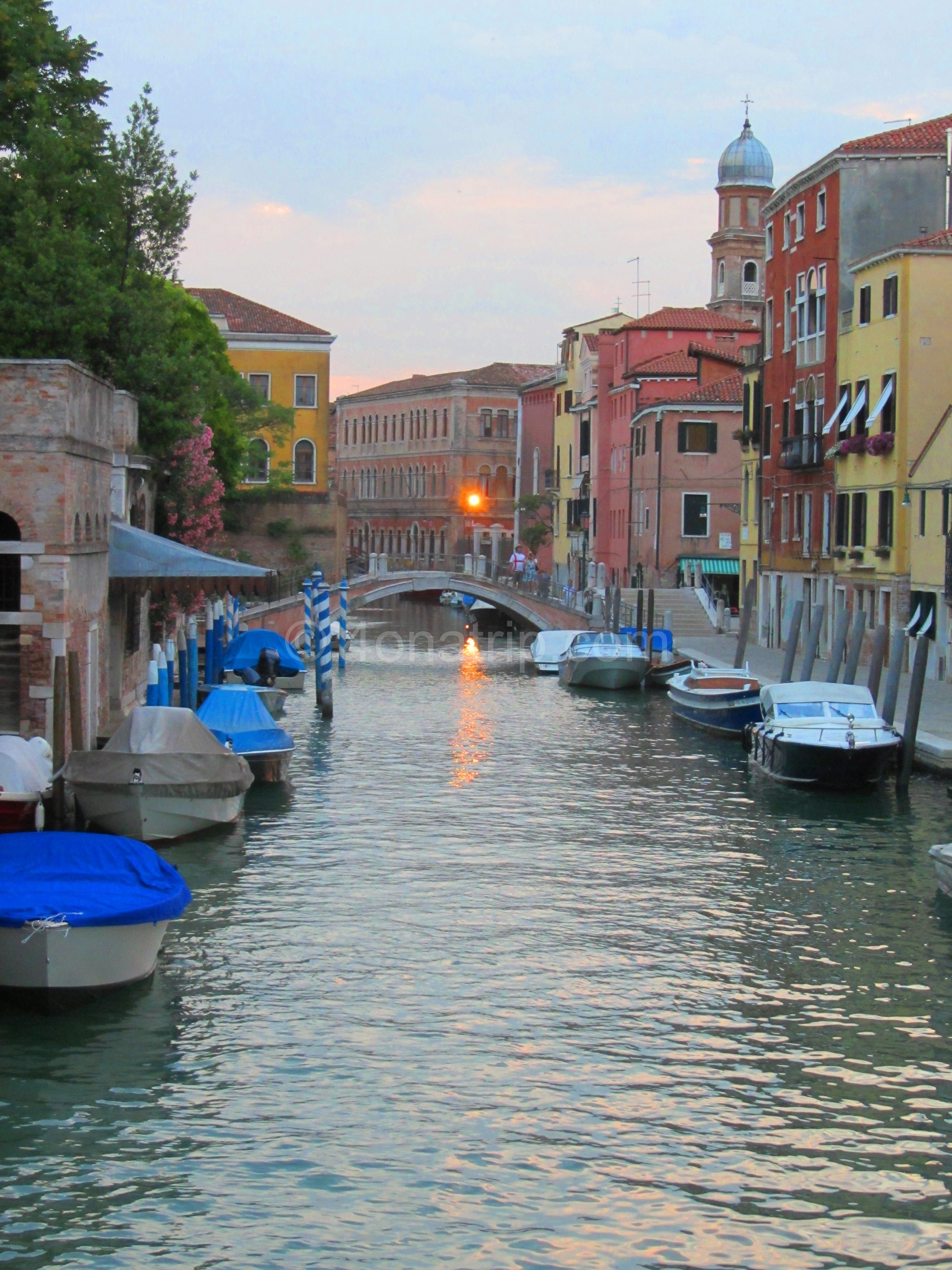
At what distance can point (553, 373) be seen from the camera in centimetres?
8381

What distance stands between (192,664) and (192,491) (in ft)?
10.3

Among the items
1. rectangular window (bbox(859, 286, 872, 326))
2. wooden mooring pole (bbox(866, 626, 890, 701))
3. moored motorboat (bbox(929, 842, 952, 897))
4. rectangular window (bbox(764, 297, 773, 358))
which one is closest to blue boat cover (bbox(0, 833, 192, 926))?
moored motorboat (bbox(929, 842, 952, 897))

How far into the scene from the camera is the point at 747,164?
241ft

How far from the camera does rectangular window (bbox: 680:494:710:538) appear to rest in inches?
2068

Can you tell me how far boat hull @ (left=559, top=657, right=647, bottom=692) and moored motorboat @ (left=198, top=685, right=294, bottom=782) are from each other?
1567cm

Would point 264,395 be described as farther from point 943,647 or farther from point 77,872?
point 77,872

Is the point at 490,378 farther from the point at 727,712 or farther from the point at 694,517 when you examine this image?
the point at 727,712

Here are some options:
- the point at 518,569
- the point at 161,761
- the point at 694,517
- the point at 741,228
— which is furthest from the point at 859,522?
the point at 741,228

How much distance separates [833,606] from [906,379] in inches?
244

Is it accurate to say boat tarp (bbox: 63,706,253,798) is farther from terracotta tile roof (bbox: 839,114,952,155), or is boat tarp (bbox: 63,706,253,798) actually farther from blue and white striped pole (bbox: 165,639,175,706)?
terracotta tile roof (bbox: 839,114,952,155)

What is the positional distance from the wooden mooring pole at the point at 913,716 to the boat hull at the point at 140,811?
8.61m

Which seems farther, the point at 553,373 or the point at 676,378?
the point at 553,373

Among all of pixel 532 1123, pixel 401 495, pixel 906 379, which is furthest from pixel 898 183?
pixel 401 495

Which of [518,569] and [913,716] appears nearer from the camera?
[913,716]
